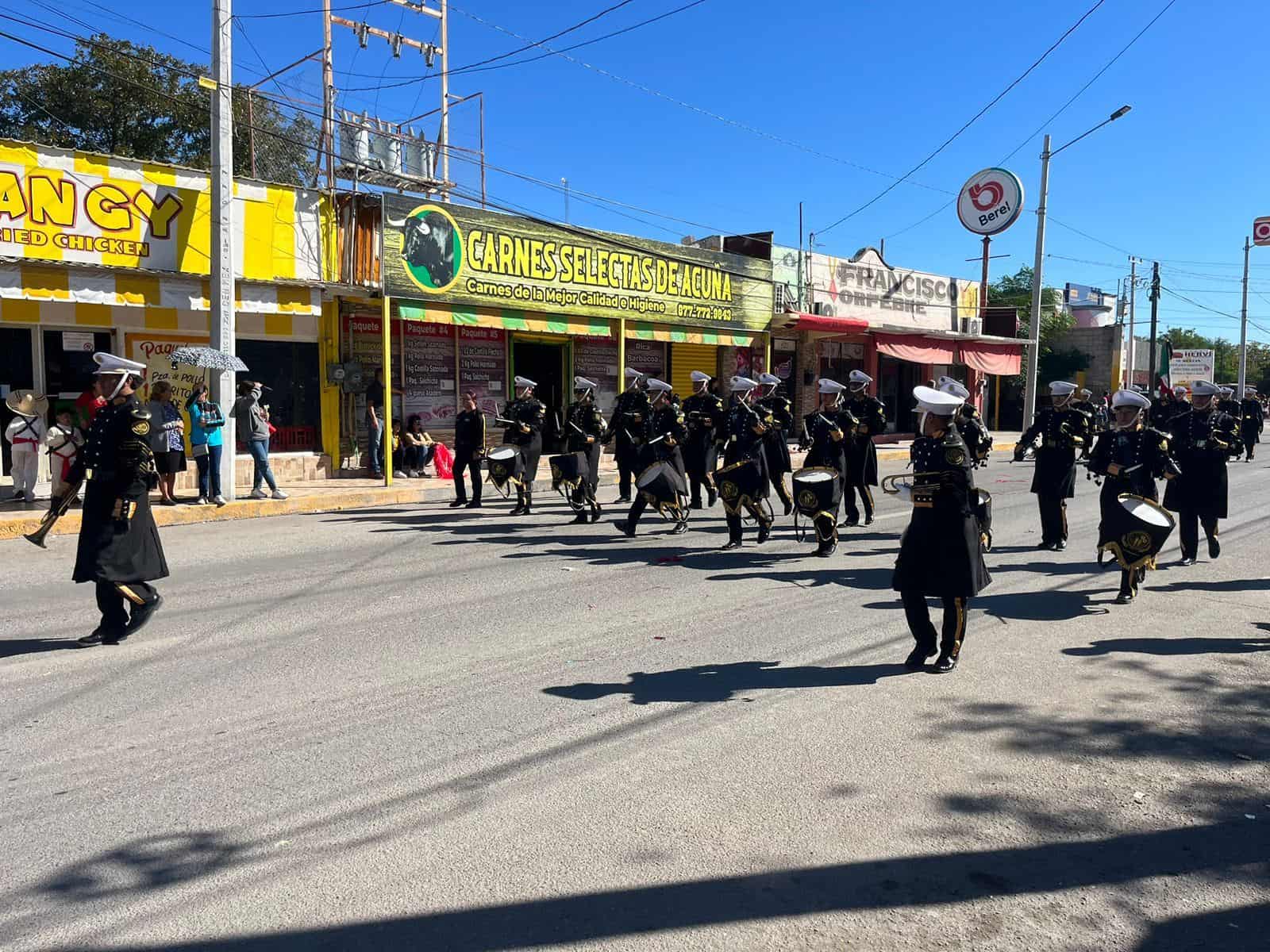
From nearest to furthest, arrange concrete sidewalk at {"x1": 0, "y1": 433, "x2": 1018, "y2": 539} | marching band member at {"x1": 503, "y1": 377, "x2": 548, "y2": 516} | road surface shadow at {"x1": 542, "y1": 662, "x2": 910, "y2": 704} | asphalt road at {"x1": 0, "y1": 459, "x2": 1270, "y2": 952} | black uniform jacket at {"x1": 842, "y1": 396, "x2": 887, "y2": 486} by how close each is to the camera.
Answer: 1. asphalt road at {"x1": 0, "y1": 459, "x2": 1270, "y2": 952}
2. road surface shadow at {"x1": 542, "y1": 662, "x2": 910, "y2": 704}
3. black uniform jacket at {"x1": 842, "y1": 396, "x2": 887, "y2": 486}
4. concrete sidewalk at {"x1": 0, "y1": 433, "x2": 1018, "y2": 539}
5. marching band member at {"x1": 503, "y1": 377, "x2": 548, "y2": 516}

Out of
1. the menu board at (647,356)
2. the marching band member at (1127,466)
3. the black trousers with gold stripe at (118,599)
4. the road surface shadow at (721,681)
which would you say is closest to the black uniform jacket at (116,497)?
the black trousers with gold stripe at (118,599)

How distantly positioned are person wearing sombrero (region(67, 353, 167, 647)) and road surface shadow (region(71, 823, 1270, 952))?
3.80 metres

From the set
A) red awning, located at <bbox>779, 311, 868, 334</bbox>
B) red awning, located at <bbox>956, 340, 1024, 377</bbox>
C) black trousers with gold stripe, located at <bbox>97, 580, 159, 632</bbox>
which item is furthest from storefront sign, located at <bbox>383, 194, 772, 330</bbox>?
black trousers with gold stripe, located at <bbox>97, 580, 159, 632</bbox>

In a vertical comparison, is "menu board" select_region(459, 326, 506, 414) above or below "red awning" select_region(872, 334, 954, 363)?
below

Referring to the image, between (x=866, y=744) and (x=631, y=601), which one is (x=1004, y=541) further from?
(x=866, y=744)

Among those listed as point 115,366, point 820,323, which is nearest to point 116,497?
point 115,366

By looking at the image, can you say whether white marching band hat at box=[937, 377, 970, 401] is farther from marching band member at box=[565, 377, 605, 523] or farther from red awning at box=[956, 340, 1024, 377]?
red awning at box=[956, 340, 1024, 377]

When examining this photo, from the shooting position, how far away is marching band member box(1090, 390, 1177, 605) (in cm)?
796

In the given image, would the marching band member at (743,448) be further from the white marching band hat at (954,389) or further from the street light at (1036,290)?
the street light at (1036,290)

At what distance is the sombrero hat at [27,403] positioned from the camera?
498 inches

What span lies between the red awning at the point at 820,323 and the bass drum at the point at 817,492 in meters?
15.7

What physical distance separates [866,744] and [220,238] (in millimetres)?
12015

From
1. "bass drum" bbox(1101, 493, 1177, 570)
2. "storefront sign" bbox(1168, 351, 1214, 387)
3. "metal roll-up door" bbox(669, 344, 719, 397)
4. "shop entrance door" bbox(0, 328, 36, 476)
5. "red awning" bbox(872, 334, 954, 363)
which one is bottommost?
"bass drum" bbox(1101, 493, 1177, 570)

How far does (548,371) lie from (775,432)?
10.8 m
